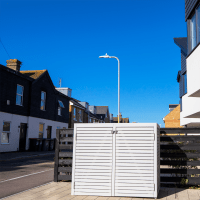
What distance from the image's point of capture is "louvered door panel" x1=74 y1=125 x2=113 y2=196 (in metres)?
5.74

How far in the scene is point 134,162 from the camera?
5.70 m

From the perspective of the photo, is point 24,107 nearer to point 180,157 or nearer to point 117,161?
point 180,157

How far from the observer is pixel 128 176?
18.6ft

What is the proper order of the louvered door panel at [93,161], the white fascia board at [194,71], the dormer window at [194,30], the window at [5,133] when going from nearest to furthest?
the louvered door panel at [93,161] < the white fascia board at [194,71] < the dormer window at [194,30] < the window at [5,133]

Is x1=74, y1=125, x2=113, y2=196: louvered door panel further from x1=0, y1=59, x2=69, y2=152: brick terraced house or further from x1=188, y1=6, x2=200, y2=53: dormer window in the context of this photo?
x1=0, y1=59, x2=69, y2=152: brick terraced house

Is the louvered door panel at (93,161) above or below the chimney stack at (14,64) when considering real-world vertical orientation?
below

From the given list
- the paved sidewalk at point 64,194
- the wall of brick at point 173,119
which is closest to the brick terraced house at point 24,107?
the paved sidewalk at point 64,194

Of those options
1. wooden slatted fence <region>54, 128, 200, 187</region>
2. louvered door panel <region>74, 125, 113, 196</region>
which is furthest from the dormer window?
louvered door panel <region>74, 125, 113, 196</region>

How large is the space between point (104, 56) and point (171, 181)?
14.9 m

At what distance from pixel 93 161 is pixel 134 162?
935mm

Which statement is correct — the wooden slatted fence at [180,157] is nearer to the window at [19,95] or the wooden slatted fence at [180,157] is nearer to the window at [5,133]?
the window at [5,133]

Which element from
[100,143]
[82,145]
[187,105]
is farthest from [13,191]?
[187,105]

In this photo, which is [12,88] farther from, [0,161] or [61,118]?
[61,118]

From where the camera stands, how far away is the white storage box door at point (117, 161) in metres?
5.61
